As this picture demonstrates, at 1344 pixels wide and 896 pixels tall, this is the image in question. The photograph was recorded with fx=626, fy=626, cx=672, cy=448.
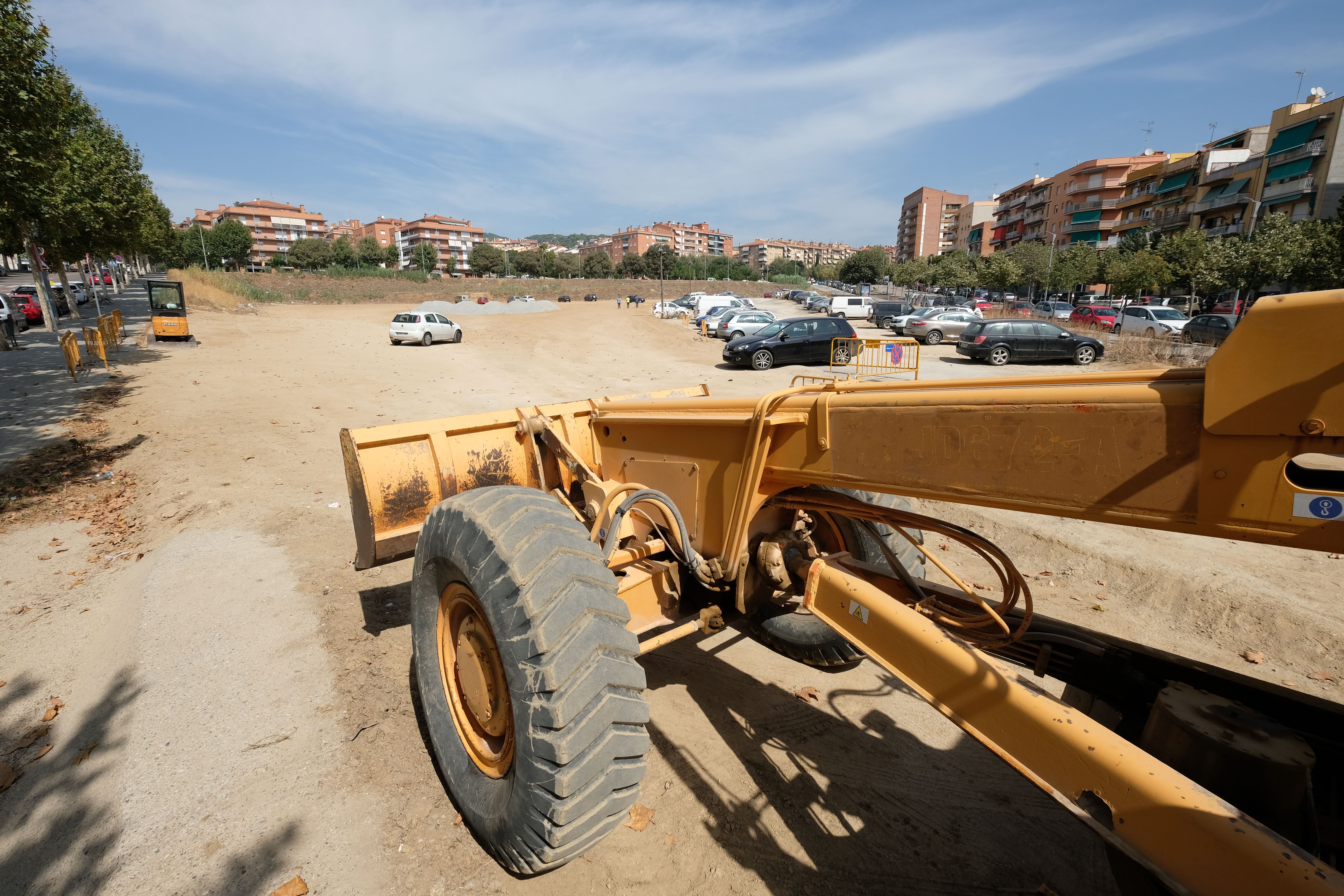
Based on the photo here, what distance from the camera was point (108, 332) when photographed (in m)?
19.3

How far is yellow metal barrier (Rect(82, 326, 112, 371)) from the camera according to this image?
1602 centimetres

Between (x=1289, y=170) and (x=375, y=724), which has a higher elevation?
(x=1289, y=170)

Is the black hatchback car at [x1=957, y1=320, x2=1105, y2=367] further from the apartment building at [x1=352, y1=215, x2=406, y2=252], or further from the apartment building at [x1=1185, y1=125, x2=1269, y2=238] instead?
the apartment building at [x1=352, y1=215, x2=406, y2=252]

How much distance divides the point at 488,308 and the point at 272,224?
112097 mm

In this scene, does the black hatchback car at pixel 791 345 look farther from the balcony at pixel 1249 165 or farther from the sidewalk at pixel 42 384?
the balcony at pixel 1249 165

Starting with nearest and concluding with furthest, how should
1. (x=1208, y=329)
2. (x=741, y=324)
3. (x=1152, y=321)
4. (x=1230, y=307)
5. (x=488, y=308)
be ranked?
(x=1208, y=329)
(x=741, y=324)
(x=1152, y=321)
(x=1230, y=307)
(x=488, y=308)

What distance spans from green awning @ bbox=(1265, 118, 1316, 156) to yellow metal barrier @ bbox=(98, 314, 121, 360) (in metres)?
72.2

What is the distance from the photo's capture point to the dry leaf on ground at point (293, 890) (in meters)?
2.55

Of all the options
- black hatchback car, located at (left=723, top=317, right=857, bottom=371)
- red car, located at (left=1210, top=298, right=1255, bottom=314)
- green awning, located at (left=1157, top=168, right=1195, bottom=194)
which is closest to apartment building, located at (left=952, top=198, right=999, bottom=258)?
green awning, located at (left=1157, top=168, right=1195, bottom=194)

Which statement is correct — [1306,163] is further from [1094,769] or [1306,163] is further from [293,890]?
[293,890]

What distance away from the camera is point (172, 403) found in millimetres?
12297

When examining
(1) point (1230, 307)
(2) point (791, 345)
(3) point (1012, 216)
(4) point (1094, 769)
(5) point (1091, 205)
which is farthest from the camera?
(3) point (1012, 216)

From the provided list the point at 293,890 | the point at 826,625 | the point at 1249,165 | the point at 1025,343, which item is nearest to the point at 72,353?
the point at 293,890

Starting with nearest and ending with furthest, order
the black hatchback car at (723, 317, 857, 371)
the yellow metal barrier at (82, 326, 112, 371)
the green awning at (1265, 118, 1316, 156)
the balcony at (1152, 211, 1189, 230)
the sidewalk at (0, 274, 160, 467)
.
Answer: the sidewalk at (0, 274, 160, 467), the yellow metal barrier at (82, 326, 112, 371), the black hatchback car at (723, 317, 857, 371), the green awning at (1265, 118, 1316, 156), the balcony at (1152, 211, 1189, 230)
